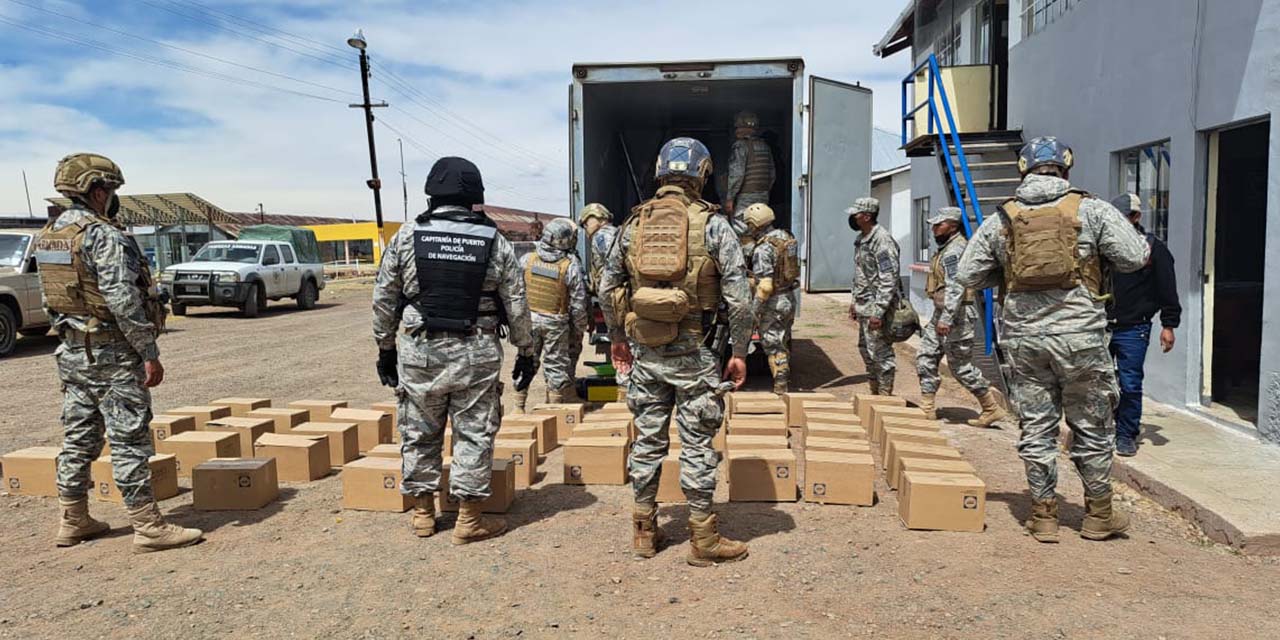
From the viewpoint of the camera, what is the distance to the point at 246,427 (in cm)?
546

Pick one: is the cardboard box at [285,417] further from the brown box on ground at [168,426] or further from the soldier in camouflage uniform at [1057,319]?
the soldier in camouflage uniform at [1057,319]

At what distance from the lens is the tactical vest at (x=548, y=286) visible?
656 centimetres

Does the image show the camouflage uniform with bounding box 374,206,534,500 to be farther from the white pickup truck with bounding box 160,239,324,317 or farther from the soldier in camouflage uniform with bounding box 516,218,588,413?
the white pickup truck with bounding box 160,239,324,317

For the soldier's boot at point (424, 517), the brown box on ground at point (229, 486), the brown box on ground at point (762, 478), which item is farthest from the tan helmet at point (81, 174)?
the brown box on ground at point (762, 478)

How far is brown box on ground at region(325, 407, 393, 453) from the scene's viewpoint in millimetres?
5637

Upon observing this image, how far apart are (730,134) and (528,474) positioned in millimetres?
6458

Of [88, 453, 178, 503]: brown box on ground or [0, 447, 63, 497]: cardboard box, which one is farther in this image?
[0, 447, 63, 497]: cardboard box

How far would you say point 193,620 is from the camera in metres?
3.11

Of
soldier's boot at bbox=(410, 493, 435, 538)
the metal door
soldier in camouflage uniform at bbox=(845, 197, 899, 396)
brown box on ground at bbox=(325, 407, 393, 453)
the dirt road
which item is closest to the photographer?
the dirt road

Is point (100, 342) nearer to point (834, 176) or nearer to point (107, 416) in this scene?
point (107, 416)

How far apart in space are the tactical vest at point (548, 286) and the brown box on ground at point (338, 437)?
184 cm

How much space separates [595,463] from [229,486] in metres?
2.11

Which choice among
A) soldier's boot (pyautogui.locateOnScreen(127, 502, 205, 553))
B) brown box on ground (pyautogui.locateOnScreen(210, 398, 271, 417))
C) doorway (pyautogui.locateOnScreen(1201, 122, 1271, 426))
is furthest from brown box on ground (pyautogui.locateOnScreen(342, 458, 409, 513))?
doorway (pyautogui.locateOnScreen(1201, 122, 1271, 426))

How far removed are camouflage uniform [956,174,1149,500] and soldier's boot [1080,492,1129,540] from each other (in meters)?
0.05
